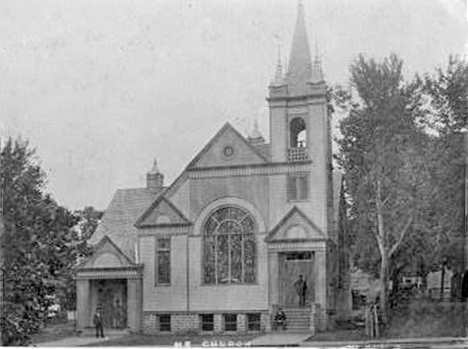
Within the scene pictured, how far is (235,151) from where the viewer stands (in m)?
3.16

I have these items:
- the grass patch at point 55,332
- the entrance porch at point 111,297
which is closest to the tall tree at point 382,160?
the entrance porch at point 111,297

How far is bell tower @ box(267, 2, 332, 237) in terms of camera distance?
10.2 feet

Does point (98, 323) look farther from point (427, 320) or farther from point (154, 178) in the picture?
point (427, 320)

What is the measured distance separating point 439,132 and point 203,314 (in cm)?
108

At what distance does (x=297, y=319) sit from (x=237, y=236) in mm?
369

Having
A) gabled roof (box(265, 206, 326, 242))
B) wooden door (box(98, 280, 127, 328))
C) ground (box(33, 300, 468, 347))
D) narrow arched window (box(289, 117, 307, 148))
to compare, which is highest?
narrow arched window (box(289, 117, 307, 148))

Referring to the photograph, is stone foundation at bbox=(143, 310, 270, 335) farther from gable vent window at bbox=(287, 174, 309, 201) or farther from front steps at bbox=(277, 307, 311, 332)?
gable vent window at bbox=(287, 174, 309, 201)

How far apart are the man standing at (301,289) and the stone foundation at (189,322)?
13 centimetres

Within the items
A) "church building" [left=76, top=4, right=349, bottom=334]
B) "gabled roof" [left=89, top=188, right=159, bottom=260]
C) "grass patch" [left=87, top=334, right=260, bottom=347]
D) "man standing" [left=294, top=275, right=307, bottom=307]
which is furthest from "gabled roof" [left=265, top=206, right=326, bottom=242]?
"gabled roof" [left=89, top=188, right=159, bottom=260]

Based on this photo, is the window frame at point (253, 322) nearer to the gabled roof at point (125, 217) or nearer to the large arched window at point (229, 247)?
the large arched window at point (229, 247)

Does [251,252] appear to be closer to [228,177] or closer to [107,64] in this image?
[228,177]

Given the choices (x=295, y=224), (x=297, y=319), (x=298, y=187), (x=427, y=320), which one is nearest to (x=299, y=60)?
(x=298, y=187)

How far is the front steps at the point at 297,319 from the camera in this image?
3131 mm

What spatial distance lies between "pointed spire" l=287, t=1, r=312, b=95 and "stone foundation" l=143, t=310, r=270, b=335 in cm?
83
